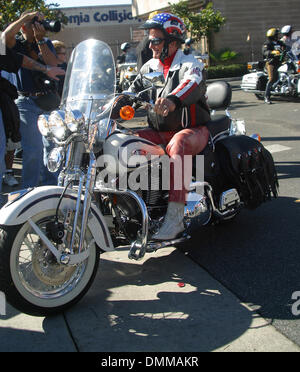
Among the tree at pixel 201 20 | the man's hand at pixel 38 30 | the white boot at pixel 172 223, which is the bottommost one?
the white boot at pixel 172 223

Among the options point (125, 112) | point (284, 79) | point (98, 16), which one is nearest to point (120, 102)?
point (125, 112)

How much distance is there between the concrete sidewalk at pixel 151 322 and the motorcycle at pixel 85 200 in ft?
0.52

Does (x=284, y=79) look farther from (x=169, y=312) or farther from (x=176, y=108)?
Answer: (x=169, y=312)

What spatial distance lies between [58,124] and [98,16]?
39.1 metres

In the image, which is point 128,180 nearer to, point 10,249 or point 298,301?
point 10,249

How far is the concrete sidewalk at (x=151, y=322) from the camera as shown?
258 centimetres

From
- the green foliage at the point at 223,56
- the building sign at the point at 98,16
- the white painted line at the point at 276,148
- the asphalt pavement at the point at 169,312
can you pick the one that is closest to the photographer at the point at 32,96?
the asphalt pavement at the point at 169,312

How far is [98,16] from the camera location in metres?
39.2

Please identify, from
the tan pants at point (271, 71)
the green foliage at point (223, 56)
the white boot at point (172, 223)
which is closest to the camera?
the white boot at point (172, 223)

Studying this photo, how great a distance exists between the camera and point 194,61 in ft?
Result: 12.0

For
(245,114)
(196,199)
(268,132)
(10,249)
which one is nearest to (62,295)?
(10,249)

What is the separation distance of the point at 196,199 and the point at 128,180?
2.22 feet

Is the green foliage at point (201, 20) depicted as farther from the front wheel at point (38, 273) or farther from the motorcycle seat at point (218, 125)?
the front wheel at point (38, 273)

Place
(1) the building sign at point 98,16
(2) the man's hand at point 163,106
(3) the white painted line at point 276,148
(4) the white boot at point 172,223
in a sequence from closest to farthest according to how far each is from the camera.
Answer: (2) the man's hand at point 163,106 → (4) the white boot at point 172,223 → (3) the white painted line at point 276,148 → (1) the building sign at point 98,16
